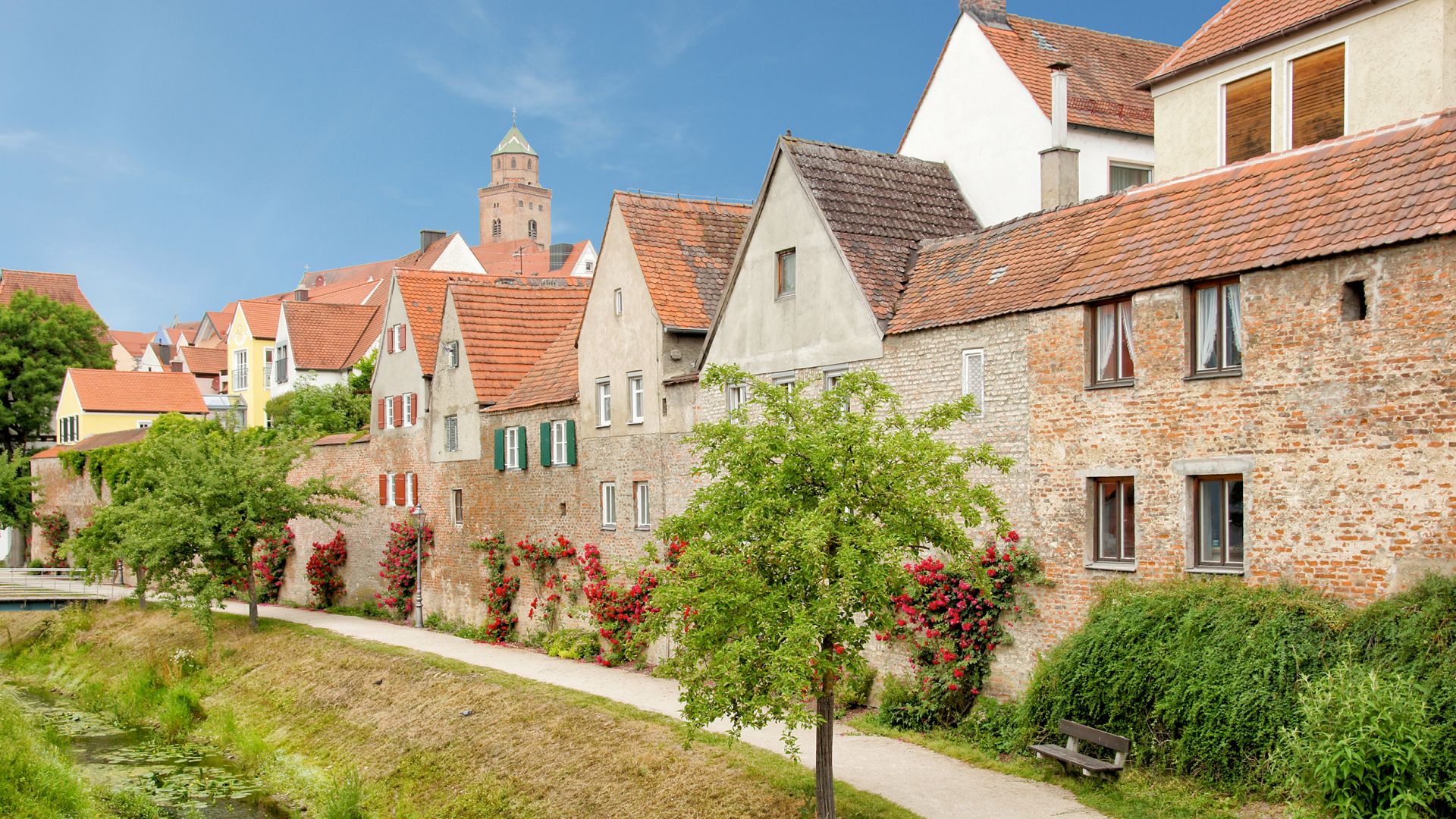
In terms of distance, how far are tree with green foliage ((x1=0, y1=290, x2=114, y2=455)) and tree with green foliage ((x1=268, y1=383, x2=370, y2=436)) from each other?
826 inches

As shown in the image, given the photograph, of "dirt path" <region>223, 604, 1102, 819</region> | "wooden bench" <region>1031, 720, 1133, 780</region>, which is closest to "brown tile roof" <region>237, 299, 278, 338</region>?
"dirt path" <region>223, 604, 1102, 819</region>

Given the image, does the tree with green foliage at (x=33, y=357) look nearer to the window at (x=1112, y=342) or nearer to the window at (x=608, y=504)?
the window at (x=608, y=504)

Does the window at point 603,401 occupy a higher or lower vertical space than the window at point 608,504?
higher

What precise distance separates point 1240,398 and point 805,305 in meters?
8.79

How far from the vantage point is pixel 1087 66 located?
28297mm

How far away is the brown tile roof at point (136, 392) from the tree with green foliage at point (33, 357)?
3071mm

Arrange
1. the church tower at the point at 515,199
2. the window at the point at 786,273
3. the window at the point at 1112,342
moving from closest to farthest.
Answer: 1. the window at the point at 1112,342
2. the window at the point at 786,273
3. the church tower at the point at 515,199

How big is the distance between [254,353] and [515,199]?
9850 cm

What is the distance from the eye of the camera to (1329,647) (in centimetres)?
1332

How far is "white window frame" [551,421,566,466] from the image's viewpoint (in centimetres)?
2997

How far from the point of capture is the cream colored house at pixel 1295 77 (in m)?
18.6

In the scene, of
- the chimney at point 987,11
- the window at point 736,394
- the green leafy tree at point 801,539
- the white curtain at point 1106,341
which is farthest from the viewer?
the chimney at point 987,11

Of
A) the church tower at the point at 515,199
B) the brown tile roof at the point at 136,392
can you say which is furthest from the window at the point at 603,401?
the church tower at the point at 515,199

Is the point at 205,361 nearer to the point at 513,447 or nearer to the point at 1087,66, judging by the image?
the point at 513,447
